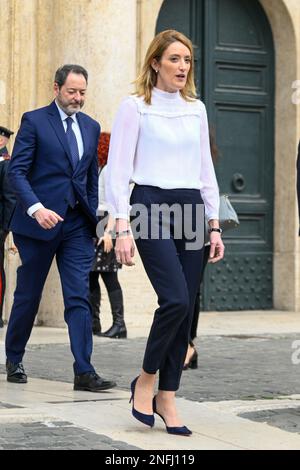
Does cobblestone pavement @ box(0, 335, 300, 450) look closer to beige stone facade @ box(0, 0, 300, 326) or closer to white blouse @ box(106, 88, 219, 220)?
white blouse @ box(106, 88, 219, 220)

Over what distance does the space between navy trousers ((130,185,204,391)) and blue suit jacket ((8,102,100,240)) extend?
1.67 m

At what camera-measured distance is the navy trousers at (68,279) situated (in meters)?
7.91

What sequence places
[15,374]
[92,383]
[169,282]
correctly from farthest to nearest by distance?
[15,374]
[92,383]
[169,282]

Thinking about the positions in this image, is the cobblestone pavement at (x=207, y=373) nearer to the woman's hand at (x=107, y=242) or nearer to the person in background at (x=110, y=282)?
the person in background at (x=110, y=282)

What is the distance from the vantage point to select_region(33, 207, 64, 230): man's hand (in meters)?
7.57

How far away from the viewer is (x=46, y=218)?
24.9ft

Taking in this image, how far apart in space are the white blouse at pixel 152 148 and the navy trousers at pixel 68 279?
1649 mm

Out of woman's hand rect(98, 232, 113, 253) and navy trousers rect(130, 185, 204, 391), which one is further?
woman's hand rect(98, 232, 113, 253)

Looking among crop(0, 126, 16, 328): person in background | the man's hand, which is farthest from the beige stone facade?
the man's hand

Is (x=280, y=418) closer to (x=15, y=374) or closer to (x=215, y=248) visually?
(x=215, y=248)

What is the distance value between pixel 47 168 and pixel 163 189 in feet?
A: 6.02

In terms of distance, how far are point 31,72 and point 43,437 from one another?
708cm

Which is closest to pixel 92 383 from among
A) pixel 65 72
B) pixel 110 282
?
pixel 65 72
